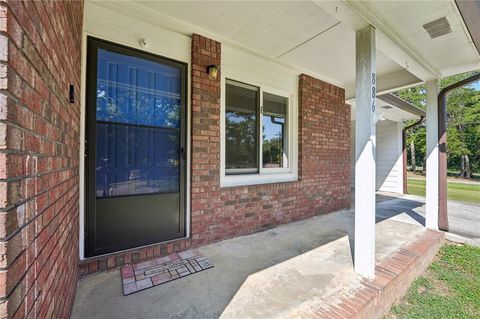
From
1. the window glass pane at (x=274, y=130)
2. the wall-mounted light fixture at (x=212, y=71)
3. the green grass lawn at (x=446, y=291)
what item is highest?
the wall-mounted light fixture at (x=212, y=71)

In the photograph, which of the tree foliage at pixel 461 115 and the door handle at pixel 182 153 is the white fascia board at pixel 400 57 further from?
the tree foliage at pixel 461 115

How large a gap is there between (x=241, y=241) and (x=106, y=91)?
2.63 meters

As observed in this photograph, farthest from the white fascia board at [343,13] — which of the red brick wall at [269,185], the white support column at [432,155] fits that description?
the white support column at [432,155]

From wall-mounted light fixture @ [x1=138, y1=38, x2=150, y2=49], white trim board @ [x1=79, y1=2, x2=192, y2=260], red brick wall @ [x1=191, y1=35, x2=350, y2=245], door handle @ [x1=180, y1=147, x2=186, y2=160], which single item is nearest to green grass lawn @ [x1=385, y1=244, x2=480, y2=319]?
red brick wall @ [x1=191, y1=35, x2=350, y2=245]

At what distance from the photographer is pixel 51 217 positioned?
3.64 ft

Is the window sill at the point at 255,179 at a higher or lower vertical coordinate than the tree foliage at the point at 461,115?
lower

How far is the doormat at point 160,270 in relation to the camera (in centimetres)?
217

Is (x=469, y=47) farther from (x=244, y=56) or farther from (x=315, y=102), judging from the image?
(x=244, y=56)

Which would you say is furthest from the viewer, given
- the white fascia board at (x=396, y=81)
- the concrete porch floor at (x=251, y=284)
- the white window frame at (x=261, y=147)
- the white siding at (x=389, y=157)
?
the white siding at (x=389, y=157)

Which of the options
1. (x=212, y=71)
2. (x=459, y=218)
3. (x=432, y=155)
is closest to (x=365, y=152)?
(x=212, y=71)

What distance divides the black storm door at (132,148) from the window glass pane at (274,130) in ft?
5.41

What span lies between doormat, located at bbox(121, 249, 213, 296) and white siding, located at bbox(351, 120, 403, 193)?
8044 millimetres

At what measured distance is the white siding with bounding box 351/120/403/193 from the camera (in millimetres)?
8248

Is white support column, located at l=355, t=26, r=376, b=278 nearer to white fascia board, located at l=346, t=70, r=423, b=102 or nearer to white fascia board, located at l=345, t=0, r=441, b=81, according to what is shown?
white fascia board, located at l=345, t=0, r=441, b=81
